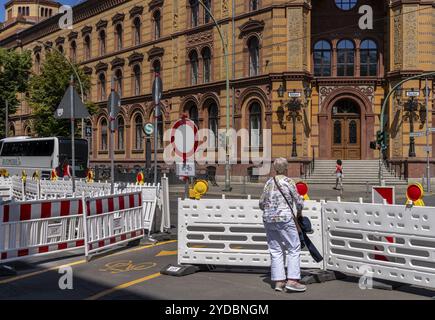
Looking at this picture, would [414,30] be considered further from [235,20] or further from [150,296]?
[150,296]

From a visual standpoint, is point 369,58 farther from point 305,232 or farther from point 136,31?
point 305,232

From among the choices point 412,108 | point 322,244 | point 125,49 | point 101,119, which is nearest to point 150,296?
point 322,244

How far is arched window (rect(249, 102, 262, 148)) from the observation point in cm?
3373

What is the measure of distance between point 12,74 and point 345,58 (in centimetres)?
2759

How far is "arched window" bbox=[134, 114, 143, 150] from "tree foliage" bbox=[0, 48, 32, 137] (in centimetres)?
1022

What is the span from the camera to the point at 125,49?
44281mm

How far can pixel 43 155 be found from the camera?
115 ft

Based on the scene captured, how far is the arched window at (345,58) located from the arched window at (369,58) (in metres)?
0.64

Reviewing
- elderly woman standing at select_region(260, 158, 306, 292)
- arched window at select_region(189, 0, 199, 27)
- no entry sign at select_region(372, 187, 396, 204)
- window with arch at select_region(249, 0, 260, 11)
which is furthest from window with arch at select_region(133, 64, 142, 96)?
elderly woman standing at select_region(260, 158, 306, 292)

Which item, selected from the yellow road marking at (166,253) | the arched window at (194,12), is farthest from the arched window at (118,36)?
the yellow road marking at (166,253)

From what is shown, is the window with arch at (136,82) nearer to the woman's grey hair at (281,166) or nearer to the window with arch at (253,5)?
the window with arch at (253,5)

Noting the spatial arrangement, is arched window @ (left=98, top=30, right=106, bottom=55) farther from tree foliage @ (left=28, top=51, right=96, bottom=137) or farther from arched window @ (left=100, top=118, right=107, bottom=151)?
tree foliage @ (left=28, top=51, right=96, bottom=137)

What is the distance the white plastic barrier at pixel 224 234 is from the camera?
25.1 ft

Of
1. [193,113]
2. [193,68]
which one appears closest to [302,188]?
[193,113]
